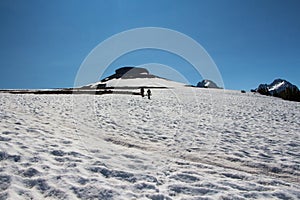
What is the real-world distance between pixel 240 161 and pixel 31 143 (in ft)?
24.4

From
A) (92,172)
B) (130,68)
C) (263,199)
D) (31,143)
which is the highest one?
(130,68)

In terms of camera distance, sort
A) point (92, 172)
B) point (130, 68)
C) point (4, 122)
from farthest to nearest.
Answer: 1. point (130, 68)
2. point (4, 122)
3. point (92, 172)

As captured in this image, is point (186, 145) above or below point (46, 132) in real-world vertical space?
below

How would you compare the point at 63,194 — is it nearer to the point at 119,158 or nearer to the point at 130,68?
the point at 119,158

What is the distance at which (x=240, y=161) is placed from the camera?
330 inches

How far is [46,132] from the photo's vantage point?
32.1ft

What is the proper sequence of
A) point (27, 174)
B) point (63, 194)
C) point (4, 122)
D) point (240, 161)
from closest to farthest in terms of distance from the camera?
1. point (63, 194)
2. point (27, 174)
3. point (240, 161)
4. point (4, 122)

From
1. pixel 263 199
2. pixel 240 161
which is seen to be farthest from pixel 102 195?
pixel 240 161

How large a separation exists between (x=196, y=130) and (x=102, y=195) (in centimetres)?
874

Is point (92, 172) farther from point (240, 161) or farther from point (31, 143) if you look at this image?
point (240, 161)

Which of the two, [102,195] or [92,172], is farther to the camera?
[92,172]

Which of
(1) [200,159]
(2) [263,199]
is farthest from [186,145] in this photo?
(2) [263,199]

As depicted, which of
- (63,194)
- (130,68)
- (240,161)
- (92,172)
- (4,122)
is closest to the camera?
(63,194)

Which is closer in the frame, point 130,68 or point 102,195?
point 102,195
